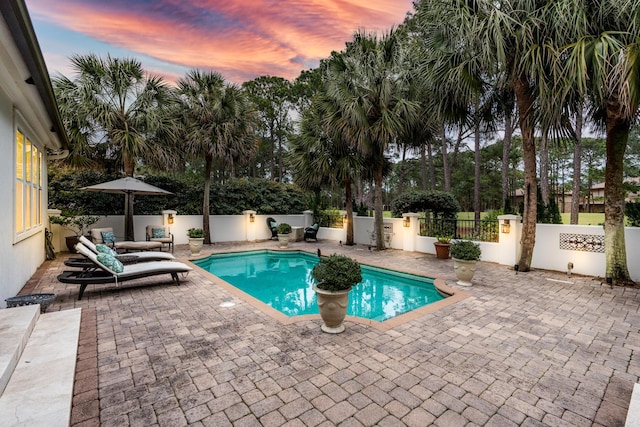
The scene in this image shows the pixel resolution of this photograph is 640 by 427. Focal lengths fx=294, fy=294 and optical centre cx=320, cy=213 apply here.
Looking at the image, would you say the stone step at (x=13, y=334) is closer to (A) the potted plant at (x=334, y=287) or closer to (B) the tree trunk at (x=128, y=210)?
(A) the potted plant at (x=334, y=287)

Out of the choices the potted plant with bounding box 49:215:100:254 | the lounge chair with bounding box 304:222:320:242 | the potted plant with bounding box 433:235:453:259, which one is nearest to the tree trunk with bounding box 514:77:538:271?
the potted plant with bounding box 433:235:453:259

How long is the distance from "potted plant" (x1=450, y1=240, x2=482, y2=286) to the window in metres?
8.79

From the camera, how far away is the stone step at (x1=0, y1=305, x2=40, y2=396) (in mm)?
2525

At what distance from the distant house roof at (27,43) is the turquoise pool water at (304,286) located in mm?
4227

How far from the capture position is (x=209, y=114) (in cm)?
1216

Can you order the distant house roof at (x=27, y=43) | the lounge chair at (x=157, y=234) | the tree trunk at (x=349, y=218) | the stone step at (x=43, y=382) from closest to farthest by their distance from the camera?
the stone step at (x=43, y=382) < the distant house roof at (x=27, y=43) < the lounge chair at (x=157, y=234) < the tree trunk at (x=349, y=218)

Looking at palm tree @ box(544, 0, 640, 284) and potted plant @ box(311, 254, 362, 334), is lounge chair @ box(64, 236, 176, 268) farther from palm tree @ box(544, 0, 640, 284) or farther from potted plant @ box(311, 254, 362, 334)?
palm tree @ box(544, 0, 640, 284)

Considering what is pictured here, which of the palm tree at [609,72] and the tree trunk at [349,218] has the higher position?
the palm tree at [609,72]

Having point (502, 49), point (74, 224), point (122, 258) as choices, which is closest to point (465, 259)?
point (502, 49)

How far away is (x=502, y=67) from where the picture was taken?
6.77 metres

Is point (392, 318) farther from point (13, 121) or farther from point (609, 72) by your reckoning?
point (13, 121)

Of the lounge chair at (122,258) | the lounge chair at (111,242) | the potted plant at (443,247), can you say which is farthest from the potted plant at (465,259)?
the lounge chair at (111,242)

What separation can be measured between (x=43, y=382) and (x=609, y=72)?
378 inches

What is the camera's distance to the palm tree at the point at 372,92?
33.9ft
